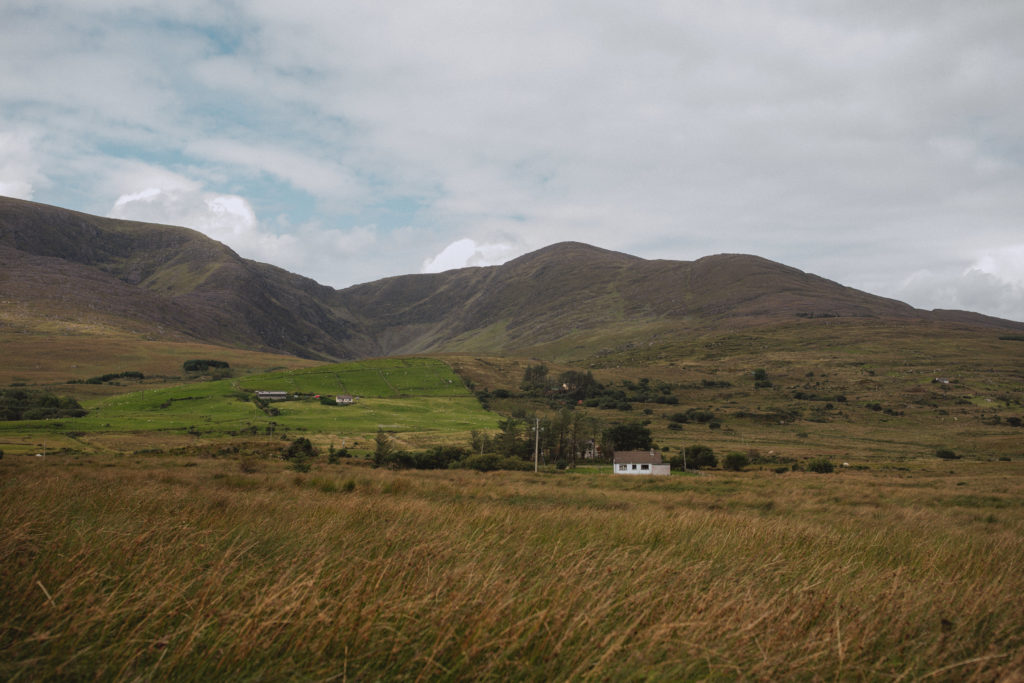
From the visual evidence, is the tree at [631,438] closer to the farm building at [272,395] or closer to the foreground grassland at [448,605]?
the foreground grassland at [448,605]

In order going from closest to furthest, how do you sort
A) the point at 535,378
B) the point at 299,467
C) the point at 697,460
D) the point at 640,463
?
the point at 299,467, the point at 640,463, the point at 697,460, the point at 535,378

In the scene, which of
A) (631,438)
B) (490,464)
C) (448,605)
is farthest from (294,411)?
(448,605)

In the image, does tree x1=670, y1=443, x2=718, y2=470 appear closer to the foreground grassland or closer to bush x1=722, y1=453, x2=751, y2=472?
bush x1=722, y1=453, x2=751, y2=472

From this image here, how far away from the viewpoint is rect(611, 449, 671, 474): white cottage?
226 ft

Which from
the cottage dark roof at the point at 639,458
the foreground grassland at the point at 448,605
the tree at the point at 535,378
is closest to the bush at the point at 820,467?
the cottage dark roof at the point at 639,458

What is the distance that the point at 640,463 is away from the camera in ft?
229

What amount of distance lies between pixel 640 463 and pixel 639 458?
0.74 metres

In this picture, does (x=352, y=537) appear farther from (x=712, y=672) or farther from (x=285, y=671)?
(x=712, y=672)

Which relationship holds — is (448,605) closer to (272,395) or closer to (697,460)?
(697,460)

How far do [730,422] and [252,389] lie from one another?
119 metres

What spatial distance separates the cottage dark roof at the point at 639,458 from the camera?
228 feet

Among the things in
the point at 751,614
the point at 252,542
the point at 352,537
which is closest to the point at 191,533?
the point at 252,542

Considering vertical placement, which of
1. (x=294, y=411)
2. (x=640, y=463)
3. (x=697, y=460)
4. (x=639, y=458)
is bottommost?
(x=294, y=411)

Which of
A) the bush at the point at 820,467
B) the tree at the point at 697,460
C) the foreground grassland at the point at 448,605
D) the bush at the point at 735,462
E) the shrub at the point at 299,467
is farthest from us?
the tree at the point at 697,460
